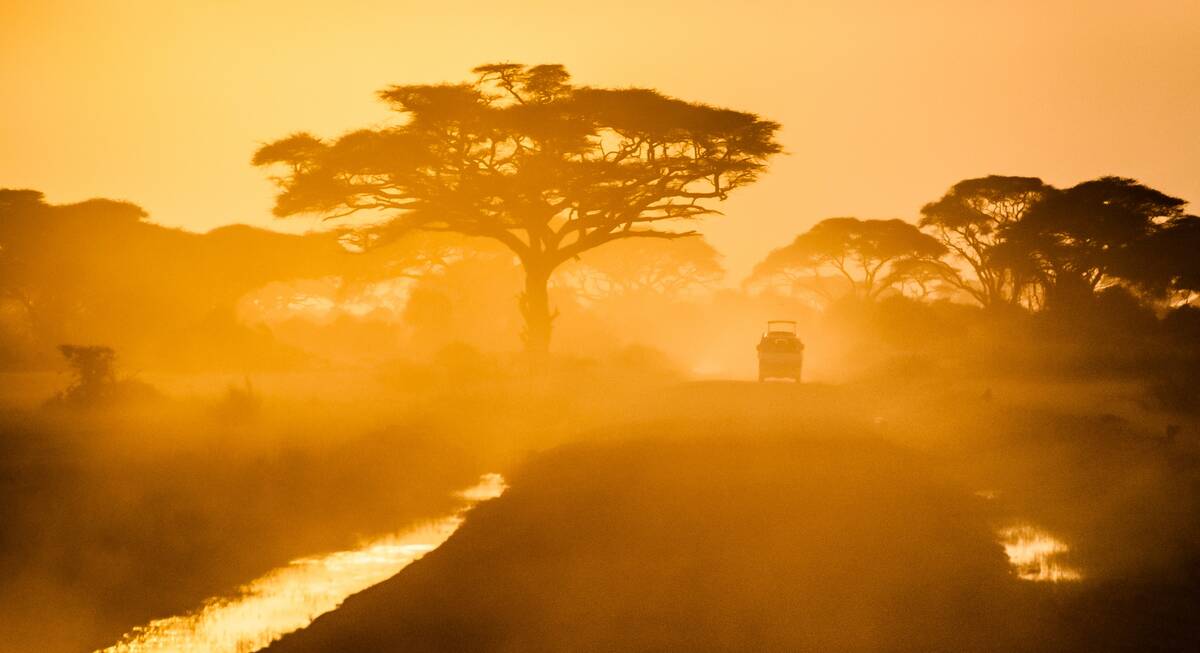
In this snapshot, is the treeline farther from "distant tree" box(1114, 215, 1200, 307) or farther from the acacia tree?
the acacia tree

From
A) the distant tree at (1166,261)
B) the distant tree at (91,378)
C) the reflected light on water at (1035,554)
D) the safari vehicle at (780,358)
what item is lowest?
the reflected light on water at (1035,554)

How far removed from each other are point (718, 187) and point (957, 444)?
22.2 meters

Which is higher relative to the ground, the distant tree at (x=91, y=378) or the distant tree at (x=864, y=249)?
the distant tree at (x=864, y=249)

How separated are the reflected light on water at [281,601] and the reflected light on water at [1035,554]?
20.7 ft

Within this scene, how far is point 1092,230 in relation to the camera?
57.3 meters

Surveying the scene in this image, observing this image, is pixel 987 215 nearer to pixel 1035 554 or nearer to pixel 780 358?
pixel 780 358

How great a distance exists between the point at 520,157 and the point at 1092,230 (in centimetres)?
2865

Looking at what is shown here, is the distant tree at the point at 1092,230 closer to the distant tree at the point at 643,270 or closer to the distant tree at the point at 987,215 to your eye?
the distant tree at the point at 987,215

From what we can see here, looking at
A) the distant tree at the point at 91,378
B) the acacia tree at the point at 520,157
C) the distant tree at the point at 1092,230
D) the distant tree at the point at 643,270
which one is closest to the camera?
the distant tree at the point at 91,378

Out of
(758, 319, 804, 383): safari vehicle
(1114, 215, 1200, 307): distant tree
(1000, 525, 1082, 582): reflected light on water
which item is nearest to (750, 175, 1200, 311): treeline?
(1114, 215, 1200, 307): distant tree

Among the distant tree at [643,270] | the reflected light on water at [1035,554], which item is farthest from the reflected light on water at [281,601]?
the distant tree at [643,270]

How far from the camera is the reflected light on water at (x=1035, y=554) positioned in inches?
Answer: 486

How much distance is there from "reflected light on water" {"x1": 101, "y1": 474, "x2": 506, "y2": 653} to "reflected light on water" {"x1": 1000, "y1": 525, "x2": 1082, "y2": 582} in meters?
6.32

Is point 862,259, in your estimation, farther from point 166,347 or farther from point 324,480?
point 324,480
